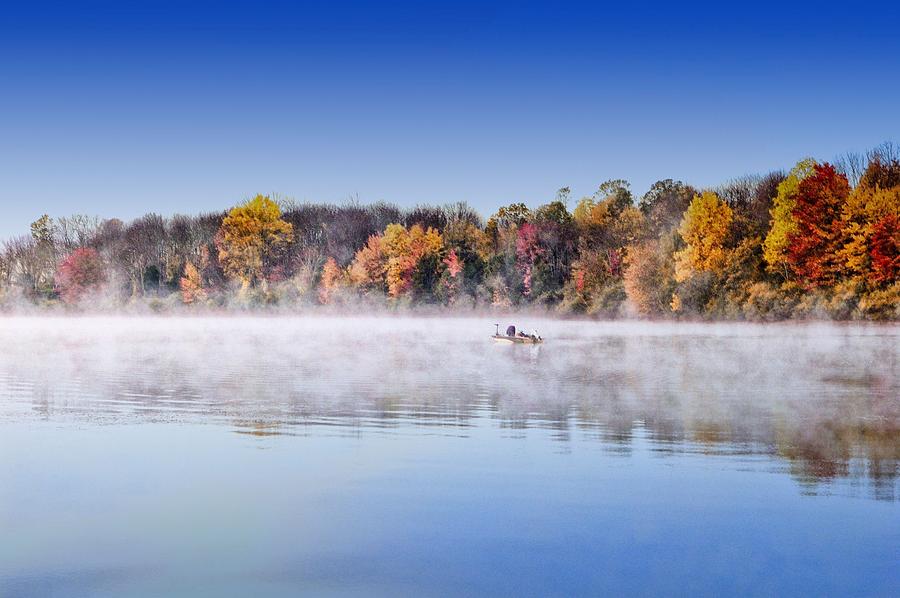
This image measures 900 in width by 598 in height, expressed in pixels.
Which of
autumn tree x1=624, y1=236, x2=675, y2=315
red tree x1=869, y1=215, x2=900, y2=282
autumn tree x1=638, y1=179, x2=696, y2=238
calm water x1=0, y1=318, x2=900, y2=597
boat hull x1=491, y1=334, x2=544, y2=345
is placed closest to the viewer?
calm water x1=0, y1=318, x2=900, y2=597

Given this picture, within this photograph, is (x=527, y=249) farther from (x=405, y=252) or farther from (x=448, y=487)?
(x=448, y=487)

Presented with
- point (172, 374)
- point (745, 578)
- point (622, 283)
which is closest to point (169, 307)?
point (622, 283)

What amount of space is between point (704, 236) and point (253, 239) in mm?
44413

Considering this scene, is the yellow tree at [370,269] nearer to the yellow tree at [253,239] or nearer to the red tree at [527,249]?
the yellow tree at [253,239]

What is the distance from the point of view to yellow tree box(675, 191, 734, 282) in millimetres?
65375

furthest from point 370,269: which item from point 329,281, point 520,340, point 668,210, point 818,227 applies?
point 520,340

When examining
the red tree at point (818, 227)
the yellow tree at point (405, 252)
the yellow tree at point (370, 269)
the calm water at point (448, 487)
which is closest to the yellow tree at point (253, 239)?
the yellow tree at point (370, 269)

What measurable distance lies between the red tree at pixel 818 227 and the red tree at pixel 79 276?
214 ft

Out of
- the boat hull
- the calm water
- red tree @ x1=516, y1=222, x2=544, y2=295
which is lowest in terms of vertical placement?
the calm water

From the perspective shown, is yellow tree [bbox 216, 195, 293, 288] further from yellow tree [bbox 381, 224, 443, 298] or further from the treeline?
yellow tree [bbox 381, 224, 443, 298]

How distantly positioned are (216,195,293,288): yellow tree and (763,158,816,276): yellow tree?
46.7 m

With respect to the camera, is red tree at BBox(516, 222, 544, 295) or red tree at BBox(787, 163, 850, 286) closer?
red tree at BBox(787, 163, 850, 286)

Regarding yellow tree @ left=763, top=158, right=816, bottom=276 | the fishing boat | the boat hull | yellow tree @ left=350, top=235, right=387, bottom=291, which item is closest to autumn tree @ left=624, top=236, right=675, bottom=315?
yellow tree @ left=763, top=158, right=816, bottom=276

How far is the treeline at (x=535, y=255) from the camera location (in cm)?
6044
